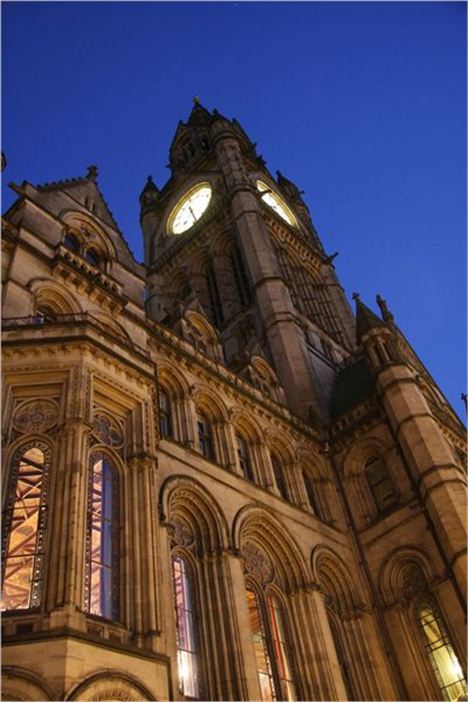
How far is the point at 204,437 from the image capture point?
20.8 metres

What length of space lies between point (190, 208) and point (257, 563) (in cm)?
3446

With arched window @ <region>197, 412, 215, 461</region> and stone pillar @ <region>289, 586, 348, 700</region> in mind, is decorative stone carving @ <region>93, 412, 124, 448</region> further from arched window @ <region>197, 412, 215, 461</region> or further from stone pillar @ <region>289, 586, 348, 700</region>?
stone pillar @ <region>289, 586, 348, 700</region>

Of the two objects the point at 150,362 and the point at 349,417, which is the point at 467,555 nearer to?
the point at 349,417

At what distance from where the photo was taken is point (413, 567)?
21109 millimetres

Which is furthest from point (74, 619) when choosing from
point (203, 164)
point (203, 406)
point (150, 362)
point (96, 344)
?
point (203, 164)

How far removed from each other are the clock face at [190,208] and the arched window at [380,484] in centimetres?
2610

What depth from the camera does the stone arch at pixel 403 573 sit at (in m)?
20.6

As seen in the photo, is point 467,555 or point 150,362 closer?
point 150,362

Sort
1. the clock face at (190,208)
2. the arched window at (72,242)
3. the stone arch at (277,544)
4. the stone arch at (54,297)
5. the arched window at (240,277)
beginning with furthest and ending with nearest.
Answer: the clock face at (190,208)
the arched window at (240,277)
the arched window at (72,242)
the stone arch at (277,544)
the stone arch at (54,297)

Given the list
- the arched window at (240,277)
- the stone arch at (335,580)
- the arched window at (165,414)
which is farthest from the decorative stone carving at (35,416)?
the arched window at (240,277)

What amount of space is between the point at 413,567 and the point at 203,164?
37715 mm

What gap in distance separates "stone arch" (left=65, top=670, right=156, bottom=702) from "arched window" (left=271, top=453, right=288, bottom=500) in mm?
12016

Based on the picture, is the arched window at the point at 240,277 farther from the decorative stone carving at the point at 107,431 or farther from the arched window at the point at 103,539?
the arched window at the point at 103,539

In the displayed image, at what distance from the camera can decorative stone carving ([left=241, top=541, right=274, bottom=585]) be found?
1831 cm
